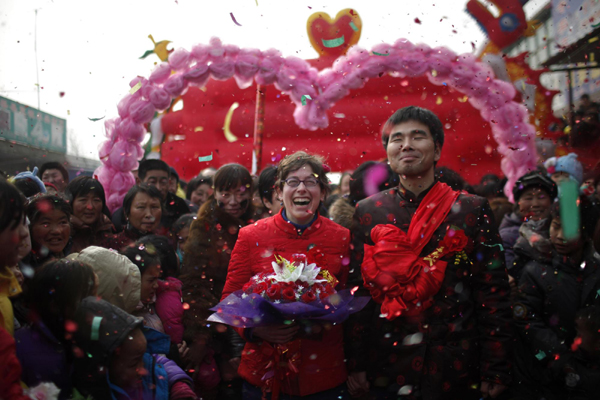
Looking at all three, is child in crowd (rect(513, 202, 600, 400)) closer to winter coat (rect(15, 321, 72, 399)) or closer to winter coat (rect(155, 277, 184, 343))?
winter coat (rect(155, 277, 184, 343))

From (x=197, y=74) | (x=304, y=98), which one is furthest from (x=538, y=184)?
(x=197, y=74)

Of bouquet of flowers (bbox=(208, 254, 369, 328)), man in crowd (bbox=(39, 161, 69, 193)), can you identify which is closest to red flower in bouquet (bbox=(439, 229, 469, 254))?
bouquet of flowers (bbox=(208, 254, 369, 328))

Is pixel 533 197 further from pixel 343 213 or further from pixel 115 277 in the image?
pixel 115 277

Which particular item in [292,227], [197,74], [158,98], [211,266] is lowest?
[211,266]

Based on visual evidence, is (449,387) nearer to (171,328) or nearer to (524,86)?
(171,328)

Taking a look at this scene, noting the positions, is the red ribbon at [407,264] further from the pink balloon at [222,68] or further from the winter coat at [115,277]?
the pink balloon at [222,68]

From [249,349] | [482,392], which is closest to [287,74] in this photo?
[249,349]

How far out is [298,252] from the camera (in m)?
2.13

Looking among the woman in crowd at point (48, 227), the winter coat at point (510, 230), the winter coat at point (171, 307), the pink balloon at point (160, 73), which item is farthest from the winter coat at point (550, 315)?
the pink balloon at point (160, 73)

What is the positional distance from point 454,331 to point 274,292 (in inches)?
30.3

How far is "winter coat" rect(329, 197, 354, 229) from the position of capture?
2.69 m

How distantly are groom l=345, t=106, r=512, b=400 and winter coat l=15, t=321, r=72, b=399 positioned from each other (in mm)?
1149

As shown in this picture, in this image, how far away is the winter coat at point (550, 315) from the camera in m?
2.42

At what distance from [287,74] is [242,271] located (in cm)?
373
